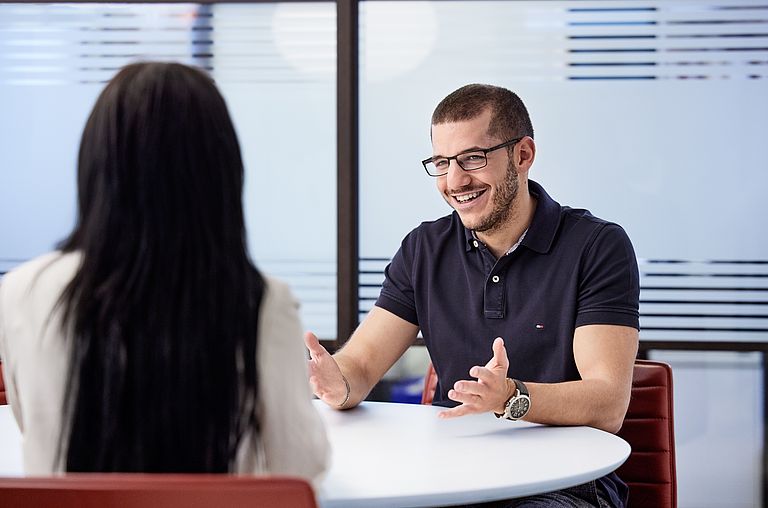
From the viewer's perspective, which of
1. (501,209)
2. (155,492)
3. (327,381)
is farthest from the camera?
(501,209)

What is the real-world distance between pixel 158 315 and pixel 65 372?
15 centimetres

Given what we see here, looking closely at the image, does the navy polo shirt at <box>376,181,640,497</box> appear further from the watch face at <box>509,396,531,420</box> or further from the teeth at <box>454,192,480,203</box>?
the watch face at <box>509,396,531,420</box>

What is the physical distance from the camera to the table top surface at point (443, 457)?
1518 mm

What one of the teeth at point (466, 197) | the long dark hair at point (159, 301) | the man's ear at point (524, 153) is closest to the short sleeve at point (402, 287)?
the teeth at point (466, 197)

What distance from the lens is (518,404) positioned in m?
2.01

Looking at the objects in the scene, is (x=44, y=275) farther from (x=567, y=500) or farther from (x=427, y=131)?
(x=427, y=131)

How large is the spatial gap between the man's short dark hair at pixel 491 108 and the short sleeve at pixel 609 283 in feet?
1.23

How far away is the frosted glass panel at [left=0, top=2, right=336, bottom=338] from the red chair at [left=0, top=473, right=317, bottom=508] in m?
3.09

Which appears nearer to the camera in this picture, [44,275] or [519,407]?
[44,275]

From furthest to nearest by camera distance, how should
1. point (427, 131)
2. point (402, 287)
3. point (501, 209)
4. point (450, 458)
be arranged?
1. point (427, 131)
2. point (402, 287)
3. point (501, 209)
4. point (450, 458)

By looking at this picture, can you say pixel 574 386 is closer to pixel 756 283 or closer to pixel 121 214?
pixel 121 214

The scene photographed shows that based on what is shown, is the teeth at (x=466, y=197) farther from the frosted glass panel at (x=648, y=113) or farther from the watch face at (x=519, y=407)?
the frosted glass panel at (x=648, y=113)

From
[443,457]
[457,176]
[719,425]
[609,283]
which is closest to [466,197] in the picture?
[457,176]

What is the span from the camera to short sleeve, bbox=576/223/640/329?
7.61 feet
